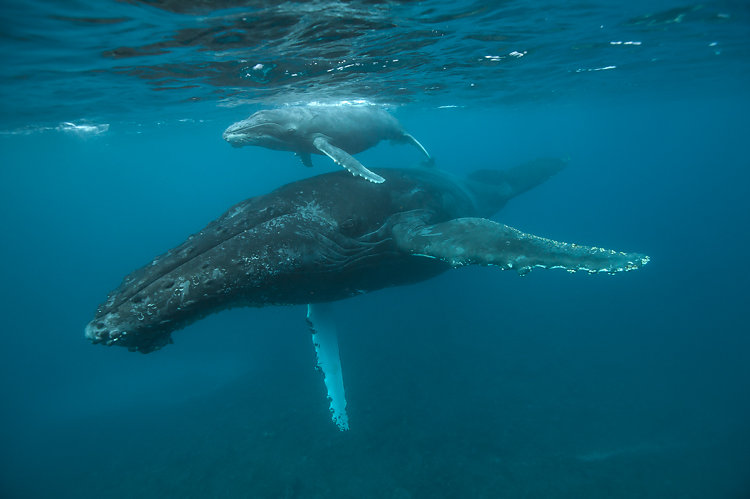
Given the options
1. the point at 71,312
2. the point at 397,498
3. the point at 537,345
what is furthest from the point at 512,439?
the point at 71,312

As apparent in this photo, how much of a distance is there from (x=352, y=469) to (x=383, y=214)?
965cm

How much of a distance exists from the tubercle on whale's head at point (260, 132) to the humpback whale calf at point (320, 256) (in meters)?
1.75

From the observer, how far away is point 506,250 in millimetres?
5496

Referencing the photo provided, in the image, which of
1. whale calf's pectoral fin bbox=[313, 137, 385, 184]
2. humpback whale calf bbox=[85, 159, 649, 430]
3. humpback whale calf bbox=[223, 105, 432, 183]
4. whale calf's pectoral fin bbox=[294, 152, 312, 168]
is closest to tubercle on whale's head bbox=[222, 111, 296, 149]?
humpback whale calf bbox=[223, 105, 432, 183]

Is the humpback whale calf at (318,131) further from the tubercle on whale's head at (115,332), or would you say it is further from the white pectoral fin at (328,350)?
the tubercle on whale's head at (115,332)

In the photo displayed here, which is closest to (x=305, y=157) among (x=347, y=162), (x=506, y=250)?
(x=347, y=162)

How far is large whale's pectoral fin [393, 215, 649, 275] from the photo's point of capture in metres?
5.15

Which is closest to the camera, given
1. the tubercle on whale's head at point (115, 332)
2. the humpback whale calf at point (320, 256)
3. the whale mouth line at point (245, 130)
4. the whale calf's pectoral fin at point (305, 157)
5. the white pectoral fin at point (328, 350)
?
the tubercle on whale's head at point (115, 332)

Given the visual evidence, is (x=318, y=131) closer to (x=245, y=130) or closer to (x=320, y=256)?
(x=245, y=130)

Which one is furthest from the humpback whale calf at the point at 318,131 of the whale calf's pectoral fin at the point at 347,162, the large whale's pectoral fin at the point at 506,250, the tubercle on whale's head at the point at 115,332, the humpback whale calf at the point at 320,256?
the tubercle on whale's head at the point at 115,332

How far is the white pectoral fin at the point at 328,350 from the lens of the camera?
8.70 m

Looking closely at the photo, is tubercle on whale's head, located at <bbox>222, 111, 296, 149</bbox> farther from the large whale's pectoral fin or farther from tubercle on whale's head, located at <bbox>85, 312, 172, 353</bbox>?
tubercle on whale's head, located at <bbox>85, 312, 172, 353</bbox>

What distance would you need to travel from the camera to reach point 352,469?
12.5m

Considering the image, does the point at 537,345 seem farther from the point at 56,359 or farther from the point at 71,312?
the point at 71,312
